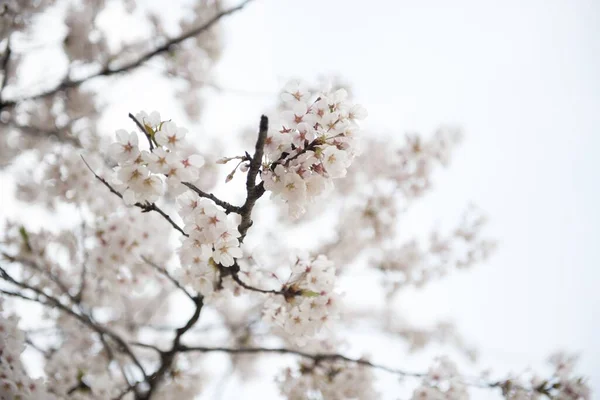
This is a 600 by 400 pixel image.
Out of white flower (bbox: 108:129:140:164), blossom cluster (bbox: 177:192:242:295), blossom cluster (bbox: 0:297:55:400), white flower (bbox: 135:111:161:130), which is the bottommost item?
blossom cluster (bbox: 0:297:55:400)

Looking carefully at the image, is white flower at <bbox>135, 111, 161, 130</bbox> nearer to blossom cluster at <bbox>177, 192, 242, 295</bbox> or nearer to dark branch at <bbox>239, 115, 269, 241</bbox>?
blossom cluster at <bbox>177, 192, 242, 295</bbox>

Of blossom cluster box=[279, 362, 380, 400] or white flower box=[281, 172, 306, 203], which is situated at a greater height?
white flower box=[281, 172, 306, 203]

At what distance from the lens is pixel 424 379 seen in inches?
106

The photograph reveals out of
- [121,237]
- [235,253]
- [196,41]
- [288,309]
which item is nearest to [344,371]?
[288,309]

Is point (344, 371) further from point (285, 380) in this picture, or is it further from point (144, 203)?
point (144, 203)

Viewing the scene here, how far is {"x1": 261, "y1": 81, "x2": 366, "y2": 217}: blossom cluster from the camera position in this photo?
59.9 inches

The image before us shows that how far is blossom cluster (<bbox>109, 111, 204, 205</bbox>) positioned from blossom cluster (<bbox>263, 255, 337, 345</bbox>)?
0.76m

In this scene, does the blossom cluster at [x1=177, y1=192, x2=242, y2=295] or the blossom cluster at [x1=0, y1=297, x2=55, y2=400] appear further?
the blossom cluster at [x1=0, y1=297, x2=55, y2=400]

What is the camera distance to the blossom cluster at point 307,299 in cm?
192

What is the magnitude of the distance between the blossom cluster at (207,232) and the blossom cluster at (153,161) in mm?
114

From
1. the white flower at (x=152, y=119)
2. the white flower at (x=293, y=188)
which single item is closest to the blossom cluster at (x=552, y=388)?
the white flower at (x=293, y=188)

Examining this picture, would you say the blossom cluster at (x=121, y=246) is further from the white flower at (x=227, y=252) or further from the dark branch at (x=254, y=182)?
the dark branch at (x=254, y=182)

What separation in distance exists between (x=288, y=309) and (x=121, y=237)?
154 centimetres

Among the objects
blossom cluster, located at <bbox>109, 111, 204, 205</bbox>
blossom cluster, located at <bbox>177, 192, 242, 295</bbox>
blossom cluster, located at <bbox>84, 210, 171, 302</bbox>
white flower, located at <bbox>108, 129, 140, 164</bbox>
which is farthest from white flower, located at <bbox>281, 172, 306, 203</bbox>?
blossom cluster, located at <bbox>84, 210, 171, 302</bbox>
